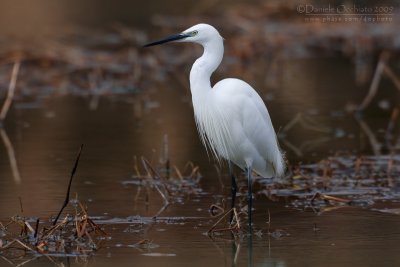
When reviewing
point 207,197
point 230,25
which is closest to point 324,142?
point 207,197

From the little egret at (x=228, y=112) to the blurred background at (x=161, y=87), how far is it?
0.53 metres

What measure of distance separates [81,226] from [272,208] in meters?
1.52

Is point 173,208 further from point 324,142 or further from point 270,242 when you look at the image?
point 324,142

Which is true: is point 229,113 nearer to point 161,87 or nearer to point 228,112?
point 228,112

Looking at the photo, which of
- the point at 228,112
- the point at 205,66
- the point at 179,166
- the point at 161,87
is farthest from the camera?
the point at 161,87

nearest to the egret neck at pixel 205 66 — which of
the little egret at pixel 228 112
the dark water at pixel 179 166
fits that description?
the little egret at pixel 228 112

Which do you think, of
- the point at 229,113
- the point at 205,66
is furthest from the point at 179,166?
the point at 205,66

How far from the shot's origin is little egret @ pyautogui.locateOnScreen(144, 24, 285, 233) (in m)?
5.82

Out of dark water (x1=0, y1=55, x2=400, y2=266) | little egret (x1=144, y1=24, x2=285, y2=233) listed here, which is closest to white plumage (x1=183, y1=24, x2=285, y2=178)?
little egret (x1=144, y1=24, x2=285, y2=233)

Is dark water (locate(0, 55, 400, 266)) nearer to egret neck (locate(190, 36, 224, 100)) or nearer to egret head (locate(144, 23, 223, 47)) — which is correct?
egret neck (locate(190, 36, 224, 100))

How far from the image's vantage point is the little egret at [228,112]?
5820 millimetres

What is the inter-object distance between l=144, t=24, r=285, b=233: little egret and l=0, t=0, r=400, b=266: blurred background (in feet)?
1.73

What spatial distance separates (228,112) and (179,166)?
69.7 inches

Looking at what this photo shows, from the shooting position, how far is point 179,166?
24.9 ft
